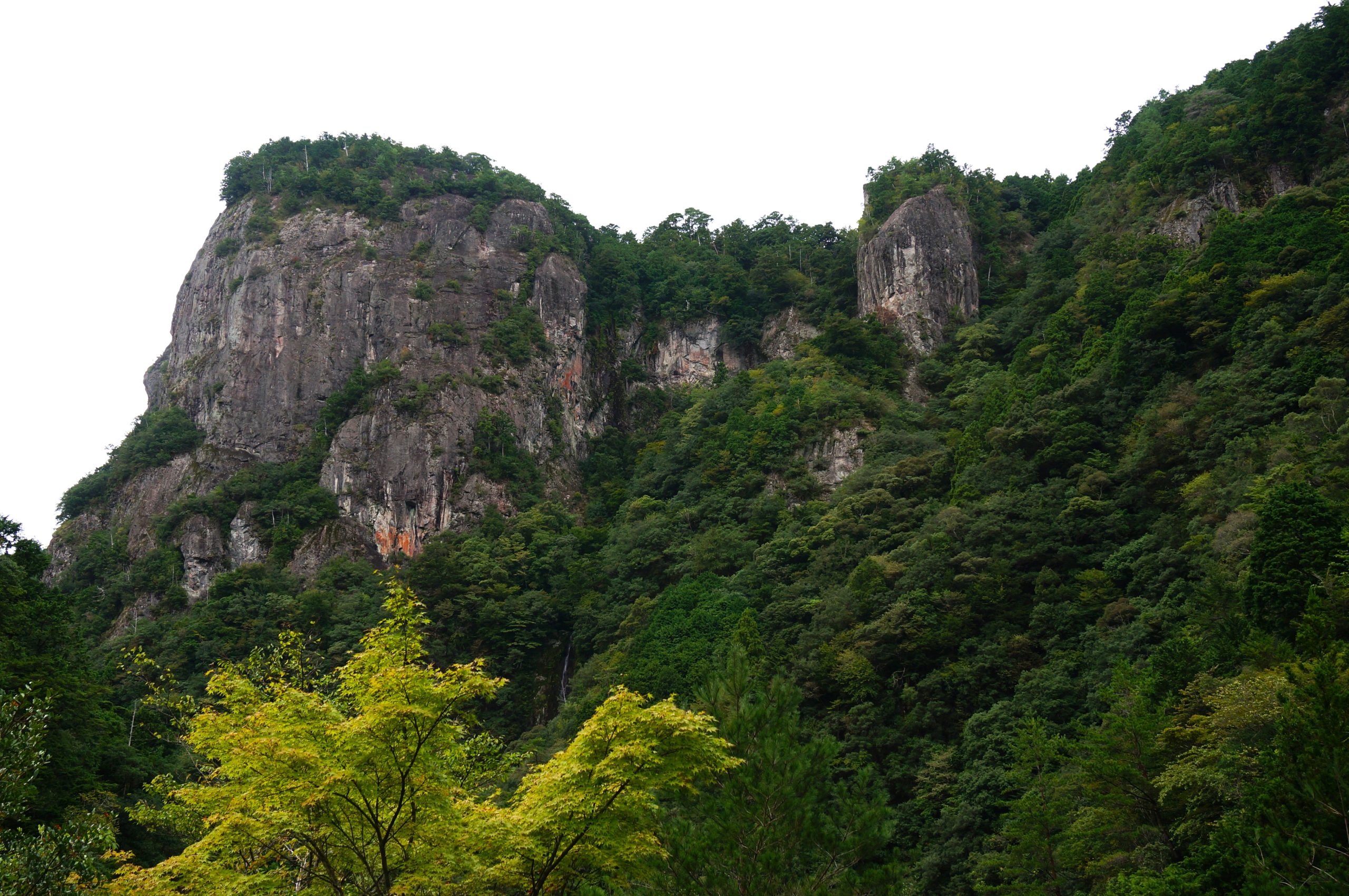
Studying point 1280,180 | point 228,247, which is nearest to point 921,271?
point 1280,180

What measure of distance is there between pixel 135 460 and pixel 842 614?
5057cm

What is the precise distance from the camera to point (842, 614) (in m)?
33.6

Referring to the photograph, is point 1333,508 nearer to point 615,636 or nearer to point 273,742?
point 273,742

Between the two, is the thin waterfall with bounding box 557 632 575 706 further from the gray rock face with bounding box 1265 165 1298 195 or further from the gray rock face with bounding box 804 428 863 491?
the gray rock face with bounding box 1265 165 1298 195

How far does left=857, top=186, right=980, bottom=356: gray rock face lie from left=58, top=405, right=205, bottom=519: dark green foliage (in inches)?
1762

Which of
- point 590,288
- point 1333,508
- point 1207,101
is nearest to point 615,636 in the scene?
point 1333,508

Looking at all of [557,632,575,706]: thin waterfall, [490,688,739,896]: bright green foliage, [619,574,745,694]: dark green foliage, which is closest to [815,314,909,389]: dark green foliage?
[619,574,745,694]: dark green foliage

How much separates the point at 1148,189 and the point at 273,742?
2066 inches

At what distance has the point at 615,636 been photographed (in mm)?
43656

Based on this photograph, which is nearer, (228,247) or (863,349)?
(863,349)

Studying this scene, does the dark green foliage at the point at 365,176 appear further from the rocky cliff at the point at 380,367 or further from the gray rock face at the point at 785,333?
the gray rock face at the point at 785,333

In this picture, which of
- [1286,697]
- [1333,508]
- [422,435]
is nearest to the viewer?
[1286,697]

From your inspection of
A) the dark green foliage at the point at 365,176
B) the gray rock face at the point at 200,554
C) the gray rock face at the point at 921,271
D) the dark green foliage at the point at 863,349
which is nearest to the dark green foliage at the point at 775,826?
the dark green foliage at the point at 863,349

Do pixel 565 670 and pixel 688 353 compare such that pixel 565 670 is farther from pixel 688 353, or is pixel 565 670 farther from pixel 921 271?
pixel 921 271
